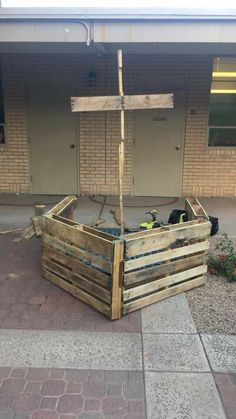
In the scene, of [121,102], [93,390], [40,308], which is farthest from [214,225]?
[93,390]

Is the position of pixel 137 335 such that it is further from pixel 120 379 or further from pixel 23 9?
pixel 23 9

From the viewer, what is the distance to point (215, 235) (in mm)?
5746

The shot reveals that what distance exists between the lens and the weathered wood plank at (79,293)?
3.57 metres

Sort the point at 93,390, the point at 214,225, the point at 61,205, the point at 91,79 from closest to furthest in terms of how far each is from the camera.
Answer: the point at 93,390, the point at 61,205, the point at 214,225, the point at 91,79

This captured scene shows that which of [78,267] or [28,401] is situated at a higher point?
[78,267]

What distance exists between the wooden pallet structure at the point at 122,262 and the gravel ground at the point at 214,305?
0.15m

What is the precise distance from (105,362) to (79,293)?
3.26ft

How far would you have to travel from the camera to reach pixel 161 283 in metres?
3.83

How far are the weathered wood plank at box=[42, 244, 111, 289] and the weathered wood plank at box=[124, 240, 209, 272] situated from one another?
238mm

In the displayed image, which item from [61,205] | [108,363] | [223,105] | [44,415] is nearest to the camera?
[44,415]

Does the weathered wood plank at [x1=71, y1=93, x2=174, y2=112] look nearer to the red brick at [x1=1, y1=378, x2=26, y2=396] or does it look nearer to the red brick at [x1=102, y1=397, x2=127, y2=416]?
the red brick at [x1=1, y1=378, x2=26, y2=396]

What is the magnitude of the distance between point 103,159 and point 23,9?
3726mm

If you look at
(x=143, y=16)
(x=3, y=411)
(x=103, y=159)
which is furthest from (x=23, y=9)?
(x=3, y=411)

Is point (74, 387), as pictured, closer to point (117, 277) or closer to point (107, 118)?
point (117, 277)
